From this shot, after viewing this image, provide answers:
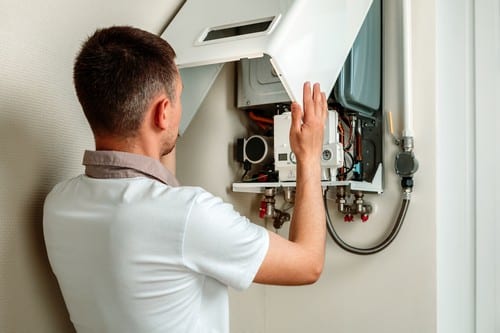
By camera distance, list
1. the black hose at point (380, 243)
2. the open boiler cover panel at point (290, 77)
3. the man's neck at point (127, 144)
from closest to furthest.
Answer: the man's neck at point (127, 144) → the open boiler cover panel at point (290, 77) → the black hose at point (380, 243)

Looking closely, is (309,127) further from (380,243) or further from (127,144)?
(380,243)

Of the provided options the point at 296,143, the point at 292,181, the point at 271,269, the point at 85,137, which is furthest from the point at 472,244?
the point at 85,137

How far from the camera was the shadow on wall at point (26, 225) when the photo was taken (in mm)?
1086

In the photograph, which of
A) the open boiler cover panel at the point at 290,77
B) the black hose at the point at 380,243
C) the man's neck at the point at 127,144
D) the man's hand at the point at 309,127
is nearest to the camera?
the man's neck at the point at 127,144

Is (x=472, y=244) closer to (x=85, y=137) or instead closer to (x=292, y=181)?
(x=292, y=181)

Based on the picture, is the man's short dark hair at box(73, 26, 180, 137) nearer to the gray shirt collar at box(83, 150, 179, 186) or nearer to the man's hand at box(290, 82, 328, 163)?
the gray shirt collar at box(83, 150, 179, 186)

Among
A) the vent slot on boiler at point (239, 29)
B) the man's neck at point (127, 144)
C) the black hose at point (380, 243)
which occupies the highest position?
the vent slot on boiler at point (239, 29)

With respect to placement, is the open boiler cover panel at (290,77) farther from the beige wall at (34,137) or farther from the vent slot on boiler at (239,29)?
the beige wall at (34,137)

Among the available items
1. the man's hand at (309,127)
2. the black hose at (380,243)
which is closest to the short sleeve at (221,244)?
the man's hand at (309,127)

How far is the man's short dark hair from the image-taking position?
1.01 metres

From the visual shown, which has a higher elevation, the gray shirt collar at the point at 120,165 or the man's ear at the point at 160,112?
the man's ear at the point at 160,112

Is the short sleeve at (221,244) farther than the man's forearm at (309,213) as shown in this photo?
No

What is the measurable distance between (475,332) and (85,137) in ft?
4.81

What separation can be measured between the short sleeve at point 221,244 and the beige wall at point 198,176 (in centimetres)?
42
